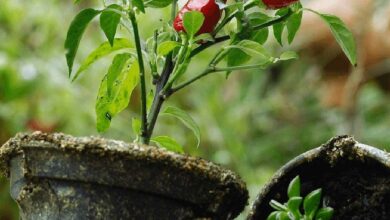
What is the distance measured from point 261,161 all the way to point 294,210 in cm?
199

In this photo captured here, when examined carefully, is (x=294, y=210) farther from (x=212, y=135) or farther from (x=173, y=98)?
(x=173, y=98)

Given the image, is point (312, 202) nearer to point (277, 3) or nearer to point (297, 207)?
point (297, 207)

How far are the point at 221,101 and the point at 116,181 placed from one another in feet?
6.45

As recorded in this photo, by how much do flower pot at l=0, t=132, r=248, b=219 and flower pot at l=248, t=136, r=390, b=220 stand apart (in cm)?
6

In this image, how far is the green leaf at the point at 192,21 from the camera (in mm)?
667

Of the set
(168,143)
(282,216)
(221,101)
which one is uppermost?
(221,101)

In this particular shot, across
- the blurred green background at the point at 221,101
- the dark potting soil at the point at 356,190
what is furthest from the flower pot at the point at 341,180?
the blurred green background at the point at 221,101

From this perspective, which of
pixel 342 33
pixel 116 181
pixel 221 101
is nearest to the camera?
pixel 116 181

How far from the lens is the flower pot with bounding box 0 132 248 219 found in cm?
62

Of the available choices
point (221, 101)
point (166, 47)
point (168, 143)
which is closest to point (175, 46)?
point (166, 47)

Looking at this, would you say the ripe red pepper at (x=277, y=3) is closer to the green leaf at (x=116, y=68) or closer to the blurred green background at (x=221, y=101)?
the green leaf at (x=116, y=68)

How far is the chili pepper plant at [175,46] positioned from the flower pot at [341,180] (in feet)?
0.30

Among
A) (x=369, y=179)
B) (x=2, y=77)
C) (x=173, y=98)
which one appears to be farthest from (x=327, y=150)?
(x=173, y=98)

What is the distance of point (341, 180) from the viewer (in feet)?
2.25
